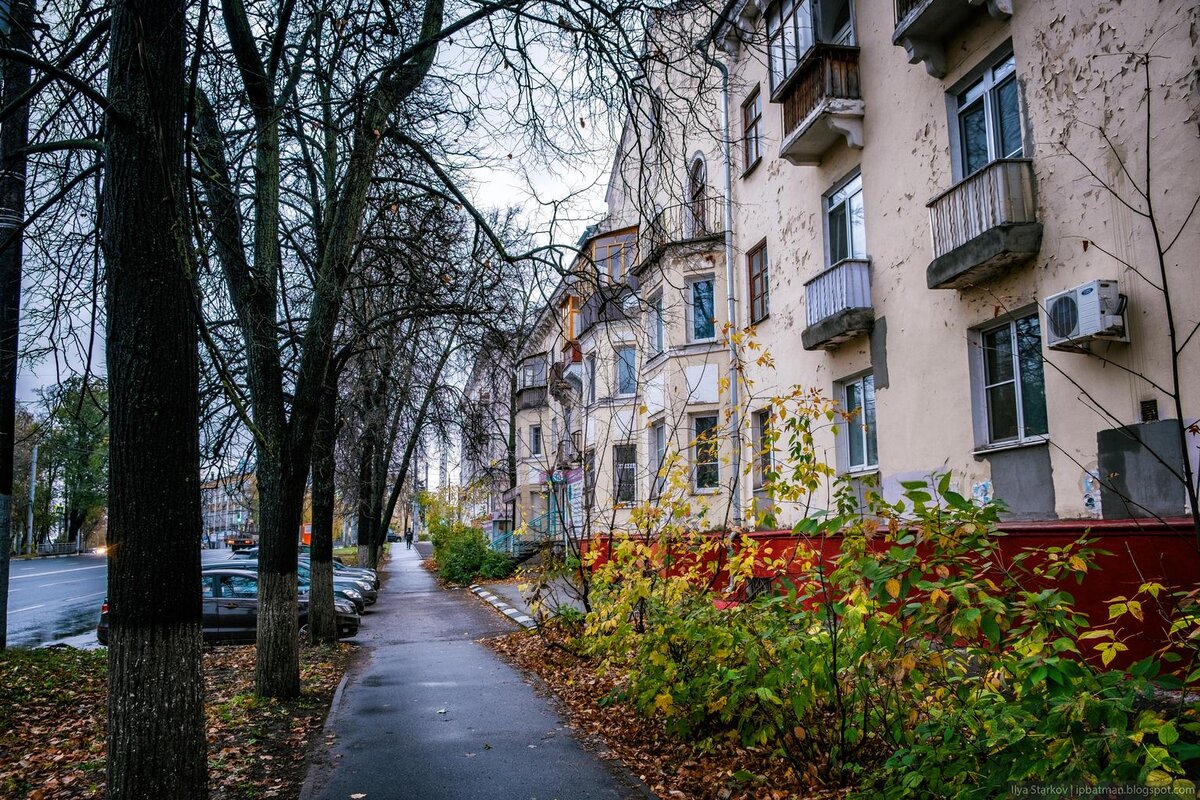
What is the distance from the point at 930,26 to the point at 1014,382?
15.8ft

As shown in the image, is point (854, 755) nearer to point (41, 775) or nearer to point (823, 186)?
point (41, 775)

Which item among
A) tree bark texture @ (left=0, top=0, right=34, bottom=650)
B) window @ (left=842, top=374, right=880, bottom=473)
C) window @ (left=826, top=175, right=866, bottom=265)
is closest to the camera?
tree bark texture @ (left=0, top=0, right=34, bottom=650)

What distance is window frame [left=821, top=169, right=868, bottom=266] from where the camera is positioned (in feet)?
42.6

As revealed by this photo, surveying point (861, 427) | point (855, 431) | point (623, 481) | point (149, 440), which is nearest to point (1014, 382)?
point (861, 427)

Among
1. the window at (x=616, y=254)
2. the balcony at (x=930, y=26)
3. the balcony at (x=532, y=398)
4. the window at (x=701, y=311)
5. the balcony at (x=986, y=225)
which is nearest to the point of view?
the window at (x=616, y=254)

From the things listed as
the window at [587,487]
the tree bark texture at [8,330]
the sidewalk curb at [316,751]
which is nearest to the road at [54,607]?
the tree bark texture at [8,330]

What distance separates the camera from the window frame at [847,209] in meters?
13.0

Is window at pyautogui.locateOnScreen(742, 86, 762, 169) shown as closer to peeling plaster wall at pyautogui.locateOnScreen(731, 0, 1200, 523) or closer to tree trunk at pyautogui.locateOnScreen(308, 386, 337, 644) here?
peeling plaster wall at pyautogui.locateOnScreen(731, 0, 1200, 523)

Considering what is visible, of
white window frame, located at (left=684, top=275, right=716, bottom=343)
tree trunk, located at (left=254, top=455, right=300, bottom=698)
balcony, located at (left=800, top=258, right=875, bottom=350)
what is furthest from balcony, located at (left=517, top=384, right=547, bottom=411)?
tree trunk, located at (left=254, top=455, right=300, bottom=698)

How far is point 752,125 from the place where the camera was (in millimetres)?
16531

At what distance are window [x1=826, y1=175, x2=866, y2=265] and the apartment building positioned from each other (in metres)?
0.04

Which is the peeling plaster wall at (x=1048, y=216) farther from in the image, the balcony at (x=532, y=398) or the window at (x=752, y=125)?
the balcony at (x=532, y=398)

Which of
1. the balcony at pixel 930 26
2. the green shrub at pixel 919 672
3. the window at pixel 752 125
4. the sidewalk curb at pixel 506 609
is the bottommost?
the sidewalk curb at pixel 506 609

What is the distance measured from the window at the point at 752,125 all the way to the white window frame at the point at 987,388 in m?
7.77
